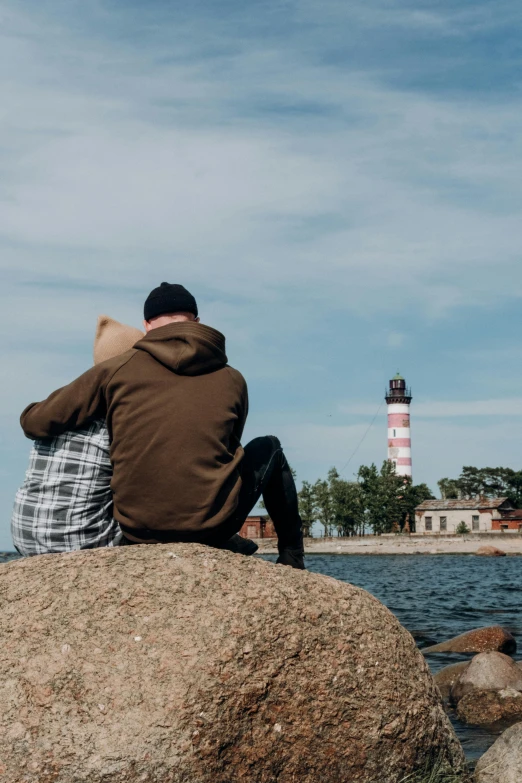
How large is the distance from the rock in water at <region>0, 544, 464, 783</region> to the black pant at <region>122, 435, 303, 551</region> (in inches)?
3.6

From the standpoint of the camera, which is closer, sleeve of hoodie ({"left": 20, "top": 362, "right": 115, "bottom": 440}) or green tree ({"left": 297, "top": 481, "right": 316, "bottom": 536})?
sleeve of hoodie ({"left": 20, "top": 362, "right": 115, "bottom": 440})

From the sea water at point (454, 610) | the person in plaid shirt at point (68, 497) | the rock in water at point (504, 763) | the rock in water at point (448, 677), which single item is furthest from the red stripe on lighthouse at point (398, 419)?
the person in plaid shirt at point (68, 497)

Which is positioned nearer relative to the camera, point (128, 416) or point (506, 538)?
point (128, 416)

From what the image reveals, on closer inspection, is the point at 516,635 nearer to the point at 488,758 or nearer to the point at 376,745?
the point at 488,758

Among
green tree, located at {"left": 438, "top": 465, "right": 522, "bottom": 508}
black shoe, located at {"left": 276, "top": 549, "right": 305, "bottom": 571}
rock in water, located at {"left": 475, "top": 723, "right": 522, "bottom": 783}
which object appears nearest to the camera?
rock in water, located at {"left": 475, "top": 723, "right": 522, "bottom": 783}

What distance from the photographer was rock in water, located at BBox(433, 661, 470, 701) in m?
9.28

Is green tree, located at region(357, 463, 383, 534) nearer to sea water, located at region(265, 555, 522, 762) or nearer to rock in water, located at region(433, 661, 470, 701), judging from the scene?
sea water, located at region(265, 555, 522, 762)

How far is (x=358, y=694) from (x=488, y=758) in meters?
1.30

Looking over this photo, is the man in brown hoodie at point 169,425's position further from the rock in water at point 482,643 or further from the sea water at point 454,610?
the rock in water at point 482,643

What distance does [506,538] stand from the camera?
71250 millimetres

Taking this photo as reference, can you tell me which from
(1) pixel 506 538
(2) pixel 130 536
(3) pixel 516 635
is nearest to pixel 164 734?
(2) pixel 130 536

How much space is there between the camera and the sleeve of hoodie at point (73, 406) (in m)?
4.05

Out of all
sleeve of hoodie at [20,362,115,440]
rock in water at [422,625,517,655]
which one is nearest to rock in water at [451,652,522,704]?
rock in water at [422,625,517,655]

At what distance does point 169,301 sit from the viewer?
4.35 meters
